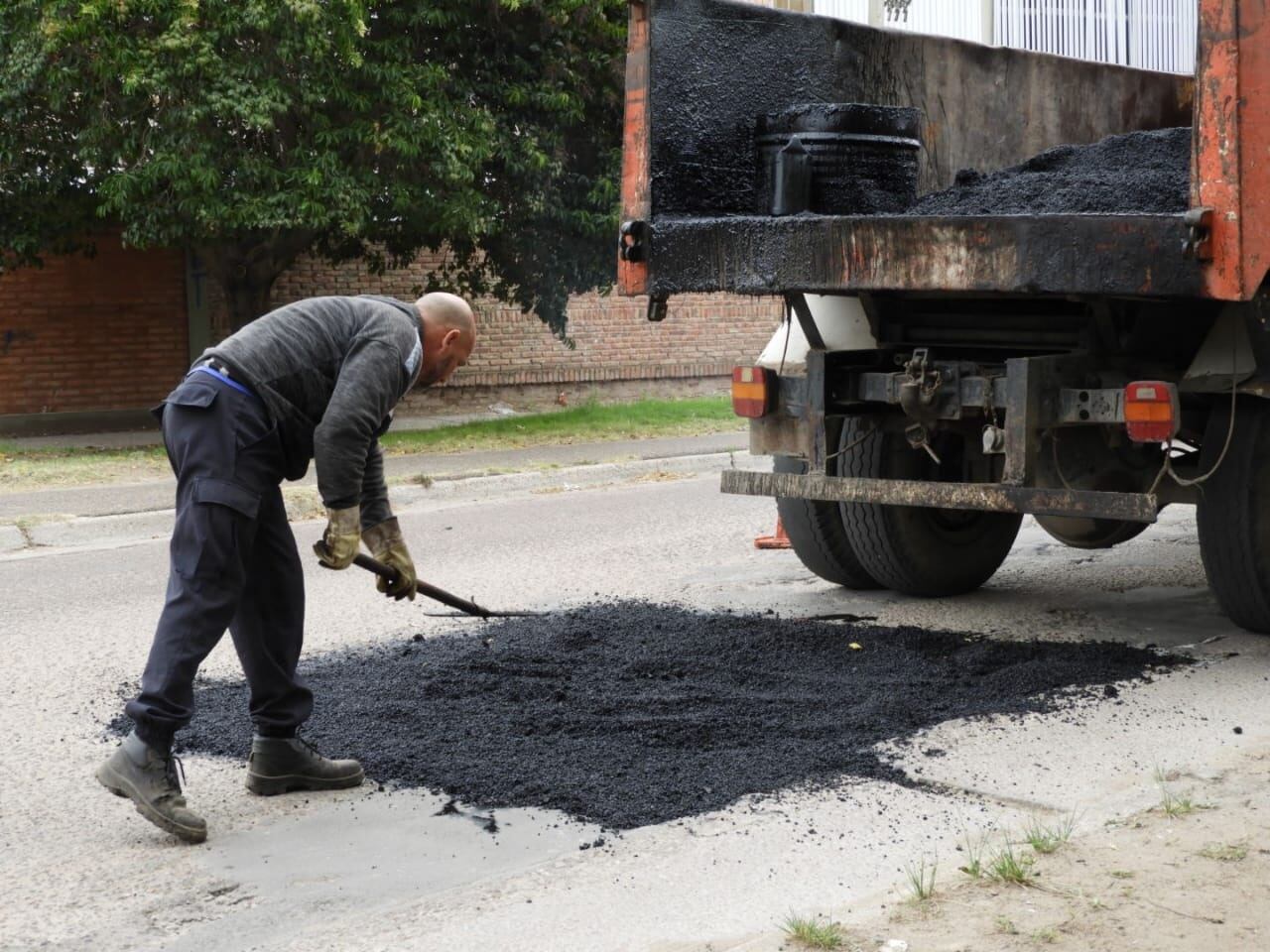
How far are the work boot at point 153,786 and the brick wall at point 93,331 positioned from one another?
12139mm

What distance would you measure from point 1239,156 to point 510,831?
3.21m

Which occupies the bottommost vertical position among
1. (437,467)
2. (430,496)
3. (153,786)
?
(153,786)

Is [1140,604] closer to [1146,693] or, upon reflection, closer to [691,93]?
[1146,693]

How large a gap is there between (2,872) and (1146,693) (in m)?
3.76

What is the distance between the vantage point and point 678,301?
65.8 ft

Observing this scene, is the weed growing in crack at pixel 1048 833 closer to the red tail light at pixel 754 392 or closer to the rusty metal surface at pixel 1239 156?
the rusty metal surface at pixel 1239 156

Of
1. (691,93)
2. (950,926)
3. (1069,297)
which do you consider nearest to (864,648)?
(1069,297)

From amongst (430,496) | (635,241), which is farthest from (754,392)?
(430,496)

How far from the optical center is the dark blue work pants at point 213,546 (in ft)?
14.2

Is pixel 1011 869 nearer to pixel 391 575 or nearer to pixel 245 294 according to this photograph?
pixel 391 575

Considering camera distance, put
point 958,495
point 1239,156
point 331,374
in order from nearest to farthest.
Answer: point 331,374 → point 1239,156 → point 958,495

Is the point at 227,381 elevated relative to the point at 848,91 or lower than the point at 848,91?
lower

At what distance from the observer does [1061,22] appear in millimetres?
19516

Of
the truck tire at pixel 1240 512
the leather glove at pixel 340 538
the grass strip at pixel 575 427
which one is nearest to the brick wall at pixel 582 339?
the grass strip at pixel 575 427
